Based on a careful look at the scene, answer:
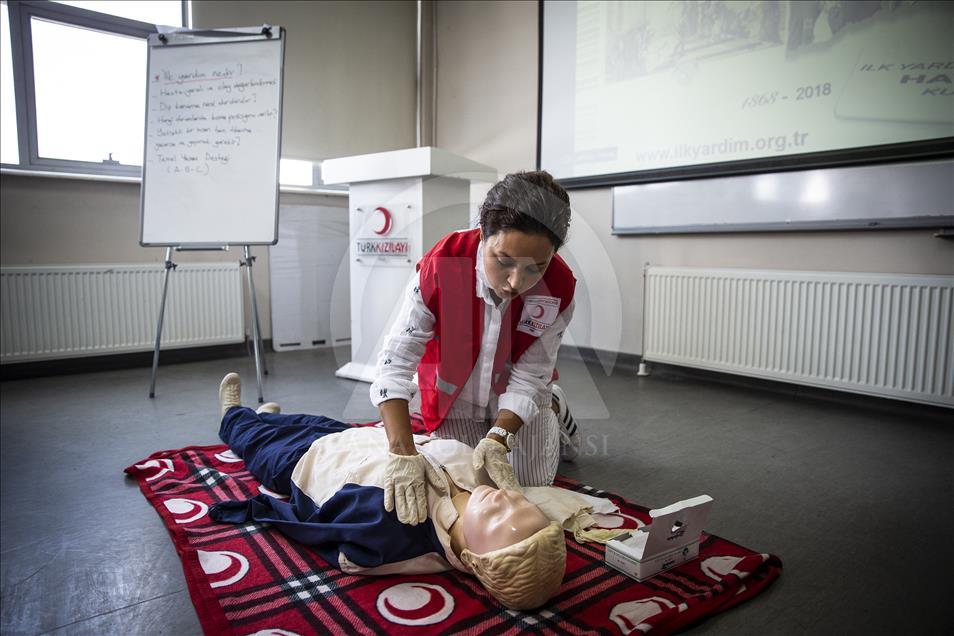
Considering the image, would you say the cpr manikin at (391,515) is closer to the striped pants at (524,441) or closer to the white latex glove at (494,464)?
the white latex glove at (494,464)

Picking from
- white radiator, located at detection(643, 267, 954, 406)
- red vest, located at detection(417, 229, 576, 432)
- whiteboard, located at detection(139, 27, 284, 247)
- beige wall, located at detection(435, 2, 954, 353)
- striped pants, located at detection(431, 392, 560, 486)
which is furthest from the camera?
whiteboard, located at detection(139, 27, 284, 247)

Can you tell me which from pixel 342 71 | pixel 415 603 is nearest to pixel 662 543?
pixel 415 603

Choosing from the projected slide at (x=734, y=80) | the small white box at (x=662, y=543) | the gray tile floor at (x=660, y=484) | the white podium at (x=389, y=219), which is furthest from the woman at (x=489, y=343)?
the projected slide at (x=734, y=80)

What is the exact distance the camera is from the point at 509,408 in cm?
137

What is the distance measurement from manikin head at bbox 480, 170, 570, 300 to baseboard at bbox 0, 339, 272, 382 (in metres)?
2.74

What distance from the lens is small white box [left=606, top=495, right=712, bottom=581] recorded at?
1.14 m

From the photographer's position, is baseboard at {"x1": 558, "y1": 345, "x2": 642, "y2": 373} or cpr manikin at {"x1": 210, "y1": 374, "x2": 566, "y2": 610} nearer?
cpr manikin at {"x1": 210, "y1": 374, "x2": 566, "y2": 610}

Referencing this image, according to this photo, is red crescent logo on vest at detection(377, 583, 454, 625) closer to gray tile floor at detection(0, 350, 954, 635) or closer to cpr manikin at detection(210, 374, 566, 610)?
cpr manikin at detection(210, 374, 566, 610)

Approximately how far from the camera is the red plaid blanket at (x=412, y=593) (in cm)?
101

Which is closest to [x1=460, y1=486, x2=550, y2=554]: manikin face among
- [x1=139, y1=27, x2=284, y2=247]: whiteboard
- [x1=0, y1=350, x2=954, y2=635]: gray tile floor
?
[x1=0, y1=350, x2=954, y2=635]: gray tile floor

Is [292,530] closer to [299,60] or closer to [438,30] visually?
[299,60]

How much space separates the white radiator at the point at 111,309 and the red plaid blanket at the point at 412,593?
214 cm

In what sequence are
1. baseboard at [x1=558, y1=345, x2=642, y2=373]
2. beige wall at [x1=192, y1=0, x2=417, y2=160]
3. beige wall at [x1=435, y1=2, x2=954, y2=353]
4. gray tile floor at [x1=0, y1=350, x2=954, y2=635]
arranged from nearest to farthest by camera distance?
gray tile floor at [x1=0, y1=350, x2=954, y2=635]
beige wall at [x1=435, y1=2, x2=954, y2=353]
baseboard at [x1=558, y1=345, x2=642, y2=373]
beige wall at [x1=192, y1=0, x2=417, y2=160]

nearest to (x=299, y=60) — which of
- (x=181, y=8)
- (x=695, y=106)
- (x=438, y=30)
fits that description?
(x=181, y=8)
